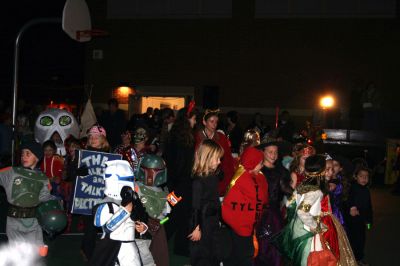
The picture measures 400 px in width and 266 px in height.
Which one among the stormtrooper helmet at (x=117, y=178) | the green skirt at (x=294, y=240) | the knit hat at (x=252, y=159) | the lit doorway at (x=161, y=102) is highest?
the lit doorway at (x=161, y=102)

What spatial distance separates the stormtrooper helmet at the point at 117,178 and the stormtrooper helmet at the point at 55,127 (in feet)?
17.0

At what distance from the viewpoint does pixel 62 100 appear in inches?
1120

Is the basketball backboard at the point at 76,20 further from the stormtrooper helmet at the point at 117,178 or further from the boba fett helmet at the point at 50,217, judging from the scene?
the stormtrooper helmet at the point at 117,178

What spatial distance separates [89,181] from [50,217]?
2214mm

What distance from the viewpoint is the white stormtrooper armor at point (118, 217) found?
4785 mm

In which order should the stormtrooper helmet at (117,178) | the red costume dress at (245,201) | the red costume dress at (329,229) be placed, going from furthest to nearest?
1. the red costume dress at (245,201)
2. the red costume dress at (329,229)
3. the stormtrooper helmet at (117,178)

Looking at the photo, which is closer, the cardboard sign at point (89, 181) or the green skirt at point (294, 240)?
the green skirt at point (294, 240)

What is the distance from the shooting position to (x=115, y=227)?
Answer: 4.76 meters

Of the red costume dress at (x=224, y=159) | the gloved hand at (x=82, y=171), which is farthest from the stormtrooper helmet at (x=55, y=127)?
the red costume dress at (x=224, y=159)

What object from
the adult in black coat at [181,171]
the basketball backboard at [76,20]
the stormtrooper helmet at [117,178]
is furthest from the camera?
the basketball backboard at [76,20]

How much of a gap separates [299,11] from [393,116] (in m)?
5.75

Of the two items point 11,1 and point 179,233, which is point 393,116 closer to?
point 179,233

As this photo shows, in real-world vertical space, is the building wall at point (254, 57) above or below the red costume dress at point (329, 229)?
above

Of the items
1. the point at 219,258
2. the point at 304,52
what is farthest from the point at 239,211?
the point at 304,52
